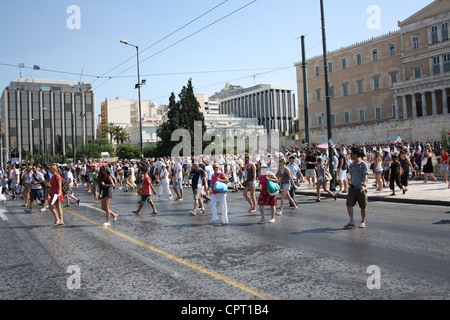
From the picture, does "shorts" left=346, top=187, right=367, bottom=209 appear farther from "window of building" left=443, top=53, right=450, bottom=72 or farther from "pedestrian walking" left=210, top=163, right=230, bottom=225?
"window of building" left=443, top=53, right=450, bottom=72

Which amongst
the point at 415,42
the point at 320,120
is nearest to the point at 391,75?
the point at 415,42

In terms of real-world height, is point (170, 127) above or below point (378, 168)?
above

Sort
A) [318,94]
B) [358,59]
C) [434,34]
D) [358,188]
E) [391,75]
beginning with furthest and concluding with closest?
1. [318,94]
2. [358,59]
3. [391,75]
4. [434,34]
5. [358,188]

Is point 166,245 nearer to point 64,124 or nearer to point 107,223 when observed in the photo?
point 107,223

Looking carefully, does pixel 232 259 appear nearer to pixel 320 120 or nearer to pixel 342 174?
pixel 342 174

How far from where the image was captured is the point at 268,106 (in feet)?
551

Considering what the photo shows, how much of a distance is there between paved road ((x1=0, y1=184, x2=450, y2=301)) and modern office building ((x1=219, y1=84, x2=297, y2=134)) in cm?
15572

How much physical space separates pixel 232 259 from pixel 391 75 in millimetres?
59071

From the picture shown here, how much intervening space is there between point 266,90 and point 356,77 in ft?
352

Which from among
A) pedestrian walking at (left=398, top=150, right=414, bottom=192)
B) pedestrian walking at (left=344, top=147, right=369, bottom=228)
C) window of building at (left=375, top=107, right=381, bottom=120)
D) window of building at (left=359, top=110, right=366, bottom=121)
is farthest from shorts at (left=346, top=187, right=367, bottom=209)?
window of building at (left=359, top=110, right=366, bottom=121)

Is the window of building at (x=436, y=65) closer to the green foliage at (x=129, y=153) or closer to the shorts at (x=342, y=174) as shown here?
the shorts at (x=342, y=174)

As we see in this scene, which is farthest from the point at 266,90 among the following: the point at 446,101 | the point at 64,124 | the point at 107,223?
the point at 107,223
